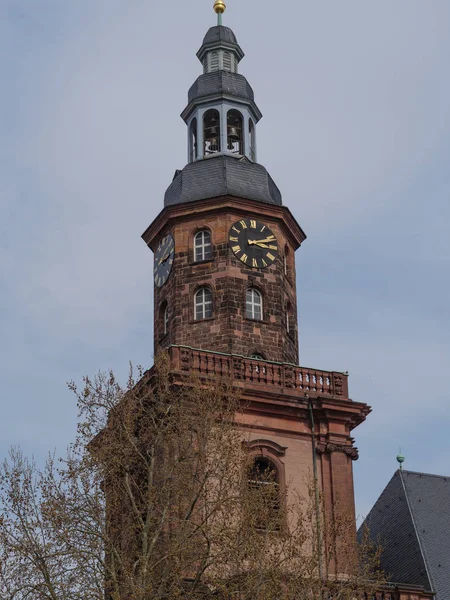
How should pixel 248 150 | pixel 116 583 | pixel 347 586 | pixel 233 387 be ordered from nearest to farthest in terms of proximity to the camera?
1. pixel 116 583
2. pixel 347 586
3. pixel 233 387
4. pixel 248 150

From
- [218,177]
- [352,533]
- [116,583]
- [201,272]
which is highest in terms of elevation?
[218,177]

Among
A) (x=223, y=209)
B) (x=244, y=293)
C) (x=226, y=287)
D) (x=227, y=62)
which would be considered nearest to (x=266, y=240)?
(x=223, y=209)

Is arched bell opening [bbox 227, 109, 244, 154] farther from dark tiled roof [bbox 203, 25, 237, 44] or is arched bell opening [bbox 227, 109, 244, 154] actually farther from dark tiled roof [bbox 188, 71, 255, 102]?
dark tiled roof [bbox 203, 25, 237, 44]

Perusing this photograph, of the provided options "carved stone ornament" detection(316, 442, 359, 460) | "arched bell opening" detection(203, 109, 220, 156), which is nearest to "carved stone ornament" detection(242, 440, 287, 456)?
"carved stone ornament" detection(316, 442, 359, 460)

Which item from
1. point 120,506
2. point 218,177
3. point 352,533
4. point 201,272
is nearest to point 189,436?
point 120,506

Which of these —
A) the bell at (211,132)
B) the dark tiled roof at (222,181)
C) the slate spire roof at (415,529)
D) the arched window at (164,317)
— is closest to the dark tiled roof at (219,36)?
the bell at (211,132)

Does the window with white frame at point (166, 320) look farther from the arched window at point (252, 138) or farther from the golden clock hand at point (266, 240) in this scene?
the arched window at point (252, 138)

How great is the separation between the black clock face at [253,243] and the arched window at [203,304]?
1.24 meters

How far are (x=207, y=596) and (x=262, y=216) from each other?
1343 centimetres

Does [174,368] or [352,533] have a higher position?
[174,368]

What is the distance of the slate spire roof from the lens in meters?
32.4

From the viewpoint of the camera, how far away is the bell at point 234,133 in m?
38.3

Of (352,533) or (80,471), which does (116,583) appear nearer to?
(80,471)

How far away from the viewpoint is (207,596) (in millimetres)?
24359
